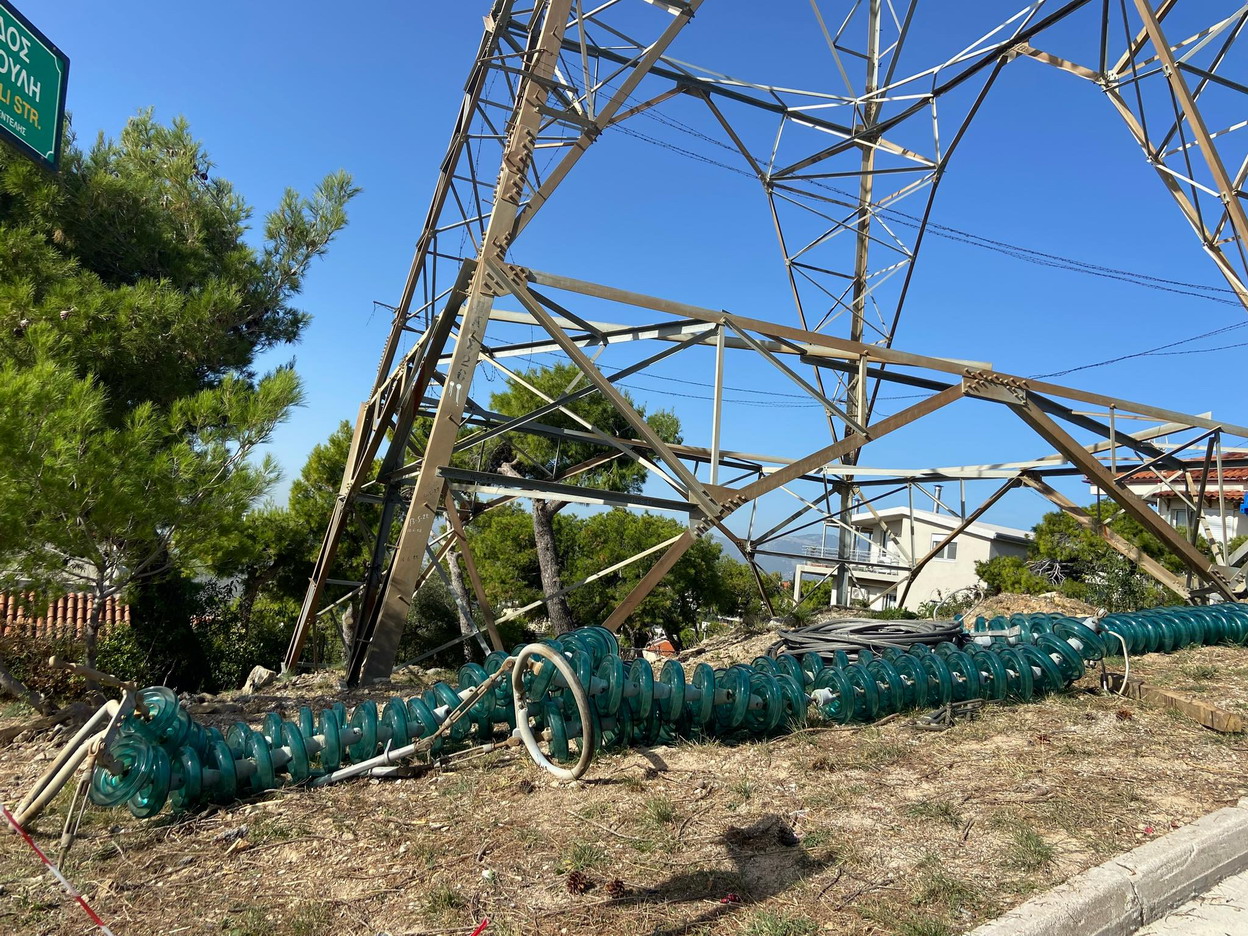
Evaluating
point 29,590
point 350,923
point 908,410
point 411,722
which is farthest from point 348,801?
point 908,410

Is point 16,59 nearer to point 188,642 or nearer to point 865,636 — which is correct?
point 865,636

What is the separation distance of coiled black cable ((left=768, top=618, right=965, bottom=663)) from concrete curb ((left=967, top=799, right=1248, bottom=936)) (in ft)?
9.98

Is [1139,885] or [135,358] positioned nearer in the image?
[1139,885]

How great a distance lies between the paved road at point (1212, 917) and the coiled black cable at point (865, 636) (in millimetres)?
3225

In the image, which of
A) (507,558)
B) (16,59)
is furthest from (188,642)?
(16,59)

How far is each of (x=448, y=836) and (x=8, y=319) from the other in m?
6.67

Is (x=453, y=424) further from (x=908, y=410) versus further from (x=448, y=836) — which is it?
(x=908, y=410)

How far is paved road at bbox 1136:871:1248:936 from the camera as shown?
344 centimetres

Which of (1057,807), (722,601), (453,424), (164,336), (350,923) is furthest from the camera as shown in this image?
(722,601)

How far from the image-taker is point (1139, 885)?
3490 mm

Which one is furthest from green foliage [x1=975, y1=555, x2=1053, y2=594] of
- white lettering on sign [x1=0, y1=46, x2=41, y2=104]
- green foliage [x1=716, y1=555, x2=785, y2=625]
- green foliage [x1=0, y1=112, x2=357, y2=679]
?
white lettering on sign [x1=0, y1=46, x2=41, y2=104]

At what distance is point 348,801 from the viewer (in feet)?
14.7

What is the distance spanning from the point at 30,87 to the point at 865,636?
6661 mm

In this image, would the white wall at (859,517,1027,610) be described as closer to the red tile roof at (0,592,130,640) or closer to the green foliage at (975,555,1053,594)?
the green foliage at (975,555,1053,594)
